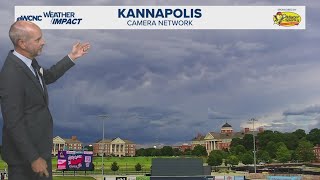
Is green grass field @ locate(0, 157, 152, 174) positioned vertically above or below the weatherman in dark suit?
below

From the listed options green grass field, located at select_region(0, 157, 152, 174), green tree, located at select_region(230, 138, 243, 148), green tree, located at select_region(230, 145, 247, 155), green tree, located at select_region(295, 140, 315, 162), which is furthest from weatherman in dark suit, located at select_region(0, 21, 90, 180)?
green tree, located at select_region(230, 138, 243, 148)

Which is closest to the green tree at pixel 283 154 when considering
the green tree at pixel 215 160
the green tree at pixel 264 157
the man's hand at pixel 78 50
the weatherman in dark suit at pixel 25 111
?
the green tree at pixel 264 157

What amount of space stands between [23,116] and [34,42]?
689 mm

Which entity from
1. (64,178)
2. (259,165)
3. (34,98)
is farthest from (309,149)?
(34,98)

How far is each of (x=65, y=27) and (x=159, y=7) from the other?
5.34m

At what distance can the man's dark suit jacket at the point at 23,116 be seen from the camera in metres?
4.00

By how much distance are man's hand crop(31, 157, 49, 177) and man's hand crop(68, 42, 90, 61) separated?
62.4 inches

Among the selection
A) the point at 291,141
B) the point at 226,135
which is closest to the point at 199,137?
the point at 226,135

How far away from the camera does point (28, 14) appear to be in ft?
84.5

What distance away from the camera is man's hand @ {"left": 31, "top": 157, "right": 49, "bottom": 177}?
4.02 m

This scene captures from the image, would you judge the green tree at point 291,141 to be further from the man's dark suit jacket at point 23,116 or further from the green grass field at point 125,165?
the man's dark suit jacket at point 23,116

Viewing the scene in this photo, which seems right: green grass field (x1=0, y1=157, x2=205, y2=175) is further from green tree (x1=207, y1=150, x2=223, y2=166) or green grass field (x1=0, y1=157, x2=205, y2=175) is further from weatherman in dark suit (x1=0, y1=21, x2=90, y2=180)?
weatherman in dark suit (x1=0, y1=21, x2=90, y2=180)

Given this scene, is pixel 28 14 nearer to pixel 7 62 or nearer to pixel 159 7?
pixel 159 7

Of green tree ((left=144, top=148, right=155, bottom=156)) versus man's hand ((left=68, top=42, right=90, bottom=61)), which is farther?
green tree ((left=144, top=148, right=155, bottom=156))
